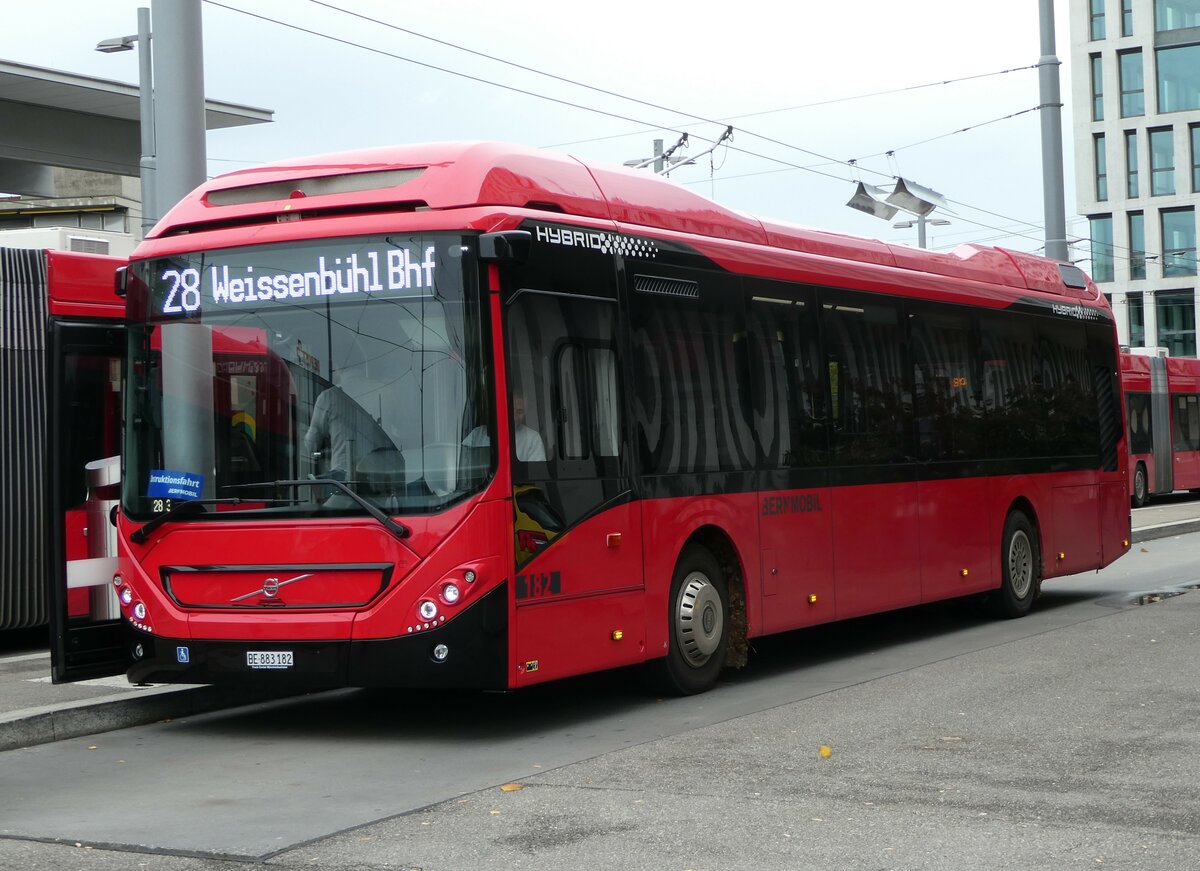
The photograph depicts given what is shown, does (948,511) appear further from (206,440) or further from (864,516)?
(206,440)

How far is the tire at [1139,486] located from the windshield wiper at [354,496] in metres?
31.1

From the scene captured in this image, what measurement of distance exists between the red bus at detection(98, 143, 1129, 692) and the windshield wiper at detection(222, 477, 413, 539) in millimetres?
16

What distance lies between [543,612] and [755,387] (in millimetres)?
2902

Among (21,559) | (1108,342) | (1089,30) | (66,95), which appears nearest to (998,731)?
(21,559)

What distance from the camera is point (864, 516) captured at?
41.3ft

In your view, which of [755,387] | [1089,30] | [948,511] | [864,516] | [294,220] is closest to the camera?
[294,220]

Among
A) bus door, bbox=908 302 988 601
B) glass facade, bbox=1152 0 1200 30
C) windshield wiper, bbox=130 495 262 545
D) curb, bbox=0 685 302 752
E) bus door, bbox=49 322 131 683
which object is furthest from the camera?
glass facade, bbox=1152 0 1200 30

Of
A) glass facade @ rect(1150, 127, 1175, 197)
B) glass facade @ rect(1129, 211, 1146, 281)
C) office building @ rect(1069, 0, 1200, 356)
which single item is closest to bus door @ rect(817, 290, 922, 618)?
office building @ rect(1069, 0, 1200, 356)

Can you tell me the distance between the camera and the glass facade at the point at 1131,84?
69562 millimetres

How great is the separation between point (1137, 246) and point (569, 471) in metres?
65.0

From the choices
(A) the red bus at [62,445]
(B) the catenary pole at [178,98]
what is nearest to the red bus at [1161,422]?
(A) the red bus at [62,445]

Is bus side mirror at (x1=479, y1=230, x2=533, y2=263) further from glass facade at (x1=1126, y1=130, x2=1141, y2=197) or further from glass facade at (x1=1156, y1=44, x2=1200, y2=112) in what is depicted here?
glass facade at (x1=1126, y1=130, x2=1141, y2=197)

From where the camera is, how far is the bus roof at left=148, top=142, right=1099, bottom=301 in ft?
30.3

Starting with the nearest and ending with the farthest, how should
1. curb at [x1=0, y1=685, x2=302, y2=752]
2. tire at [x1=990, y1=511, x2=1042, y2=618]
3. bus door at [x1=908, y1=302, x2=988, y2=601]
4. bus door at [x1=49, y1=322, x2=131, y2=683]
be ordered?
curb at [x1=0, y1=685, x2=302, y2=752] < bus door at [x1=49, y1=322, x2=131, y2=683] < bus door at [x1=908, y1=302, x2=988, y2=601] < tire at [x1=990, y1=511, x2=1042, y2=618]
